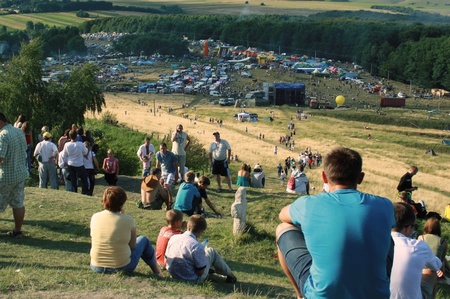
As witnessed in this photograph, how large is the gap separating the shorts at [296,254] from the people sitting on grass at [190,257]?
2.65 m

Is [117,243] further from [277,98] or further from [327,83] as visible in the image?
[327,83]

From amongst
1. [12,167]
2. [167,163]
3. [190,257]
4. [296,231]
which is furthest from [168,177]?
[296,231]

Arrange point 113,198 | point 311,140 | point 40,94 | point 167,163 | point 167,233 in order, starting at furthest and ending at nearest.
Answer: point 311,140 → point 40,94 → point 167,163 → point 167,233 → point 113,198

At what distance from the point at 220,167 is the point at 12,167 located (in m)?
7.07

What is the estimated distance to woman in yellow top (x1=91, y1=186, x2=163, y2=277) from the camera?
6664 millimetres

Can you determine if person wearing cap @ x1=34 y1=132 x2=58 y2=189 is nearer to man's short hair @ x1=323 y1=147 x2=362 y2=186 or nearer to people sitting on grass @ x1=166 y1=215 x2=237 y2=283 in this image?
people sitting on grass @ x1=166 y1=215 x2=237 y2=283

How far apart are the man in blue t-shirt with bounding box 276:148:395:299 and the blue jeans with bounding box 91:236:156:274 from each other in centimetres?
310

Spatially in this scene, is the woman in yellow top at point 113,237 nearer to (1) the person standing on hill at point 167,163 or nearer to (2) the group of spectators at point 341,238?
(2) the group of spectators at point 341,238

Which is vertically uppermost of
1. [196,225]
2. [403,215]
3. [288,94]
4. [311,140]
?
[403,215]

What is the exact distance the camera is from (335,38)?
13988cm

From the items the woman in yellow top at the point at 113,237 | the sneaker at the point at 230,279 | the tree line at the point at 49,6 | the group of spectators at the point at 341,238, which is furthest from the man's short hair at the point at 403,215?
the tree line at the point at 49,6

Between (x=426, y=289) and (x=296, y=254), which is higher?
(x=296, y=254)

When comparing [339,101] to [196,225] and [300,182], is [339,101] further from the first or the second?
[196,225]

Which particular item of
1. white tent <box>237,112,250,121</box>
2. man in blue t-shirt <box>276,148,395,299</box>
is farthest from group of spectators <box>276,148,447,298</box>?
white tent <box>237,112,250,121</box>
